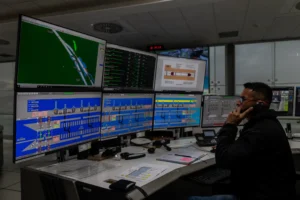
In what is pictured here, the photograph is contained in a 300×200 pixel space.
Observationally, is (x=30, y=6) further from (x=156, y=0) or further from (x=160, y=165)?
(x=160, y=165)

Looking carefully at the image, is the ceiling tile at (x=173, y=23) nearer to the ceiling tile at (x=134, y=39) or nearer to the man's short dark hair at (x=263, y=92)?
the ceiling tile at (x=134, y=39)

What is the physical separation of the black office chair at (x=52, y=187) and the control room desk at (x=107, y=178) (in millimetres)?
27

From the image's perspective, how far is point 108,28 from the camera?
14.6 feet

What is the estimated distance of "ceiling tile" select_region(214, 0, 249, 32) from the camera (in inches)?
130

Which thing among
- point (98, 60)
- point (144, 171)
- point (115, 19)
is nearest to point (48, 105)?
point (98, 60)

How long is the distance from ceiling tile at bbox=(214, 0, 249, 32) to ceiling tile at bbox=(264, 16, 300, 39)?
23.9 inches

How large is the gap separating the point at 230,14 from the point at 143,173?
314 centimetres

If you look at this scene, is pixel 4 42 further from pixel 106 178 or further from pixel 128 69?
pixel 106 178

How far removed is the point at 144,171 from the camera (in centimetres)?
152

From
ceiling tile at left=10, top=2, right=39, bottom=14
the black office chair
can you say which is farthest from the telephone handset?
ceiling tile at left=10, top=2, right=39, bottom=14

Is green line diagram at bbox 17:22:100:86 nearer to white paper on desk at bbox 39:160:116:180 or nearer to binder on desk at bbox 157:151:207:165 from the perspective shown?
white paper on desk at bbox 39:160:116:180

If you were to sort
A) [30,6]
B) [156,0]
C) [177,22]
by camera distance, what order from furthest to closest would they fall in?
1. [177,22]
2. [30,6]
3. [156,0]

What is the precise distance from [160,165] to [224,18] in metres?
3.06

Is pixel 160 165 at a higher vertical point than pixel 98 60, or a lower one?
lower
